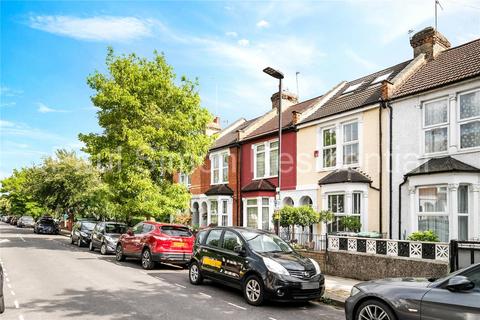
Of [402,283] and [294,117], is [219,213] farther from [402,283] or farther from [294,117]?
[402,283]

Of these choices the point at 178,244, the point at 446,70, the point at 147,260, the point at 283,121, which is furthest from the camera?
the point at 283,121

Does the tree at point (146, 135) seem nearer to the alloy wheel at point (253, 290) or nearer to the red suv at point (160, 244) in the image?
the red suv at point (160, 244)

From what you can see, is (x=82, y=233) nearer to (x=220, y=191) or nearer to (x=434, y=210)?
(x=220, y=191)

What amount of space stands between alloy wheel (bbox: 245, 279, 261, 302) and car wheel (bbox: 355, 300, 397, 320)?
2.74 metres

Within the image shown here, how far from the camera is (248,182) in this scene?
74.2ft

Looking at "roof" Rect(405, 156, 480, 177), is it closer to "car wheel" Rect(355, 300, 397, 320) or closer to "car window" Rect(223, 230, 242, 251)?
"car window" Rect(223, 230, 242, 251)

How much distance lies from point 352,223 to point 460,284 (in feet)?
32.9

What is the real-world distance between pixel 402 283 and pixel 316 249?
332 inches

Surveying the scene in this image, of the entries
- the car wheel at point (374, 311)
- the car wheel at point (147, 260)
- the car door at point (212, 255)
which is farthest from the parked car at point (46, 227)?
the car wheel at point (374, 311)

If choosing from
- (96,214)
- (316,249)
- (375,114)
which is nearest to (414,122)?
(375,114)

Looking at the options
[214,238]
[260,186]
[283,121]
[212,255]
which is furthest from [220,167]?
[212,255]

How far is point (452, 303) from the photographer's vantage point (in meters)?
4.87

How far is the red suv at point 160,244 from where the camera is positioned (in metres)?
13.4

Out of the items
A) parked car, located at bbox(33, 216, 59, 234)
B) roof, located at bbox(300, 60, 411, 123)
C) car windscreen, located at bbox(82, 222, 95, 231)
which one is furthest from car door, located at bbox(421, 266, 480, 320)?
parked car, located at bbox(33, 216, 59, 234)
